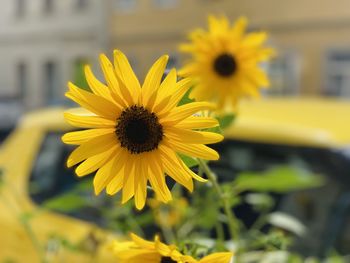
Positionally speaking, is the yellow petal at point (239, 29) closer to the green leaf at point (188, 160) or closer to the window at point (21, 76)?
the green leaf at point (188, 160)

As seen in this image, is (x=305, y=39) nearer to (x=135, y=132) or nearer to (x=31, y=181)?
(x=31, y=181)

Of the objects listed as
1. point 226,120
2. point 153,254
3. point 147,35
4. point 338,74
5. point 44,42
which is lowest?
point 338,74

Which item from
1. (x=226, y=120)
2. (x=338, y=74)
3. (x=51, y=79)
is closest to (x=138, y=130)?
(x=226, y=120)

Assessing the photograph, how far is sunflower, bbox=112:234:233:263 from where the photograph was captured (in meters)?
0.60

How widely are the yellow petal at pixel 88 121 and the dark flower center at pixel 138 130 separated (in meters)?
0.01

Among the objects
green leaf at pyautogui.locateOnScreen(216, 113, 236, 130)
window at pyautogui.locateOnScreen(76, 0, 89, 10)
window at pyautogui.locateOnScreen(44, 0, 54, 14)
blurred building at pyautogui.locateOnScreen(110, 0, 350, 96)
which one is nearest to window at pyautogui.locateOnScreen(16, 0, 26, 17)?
window at pyautogui.locateOnScreen(44, 0, 54, 14)

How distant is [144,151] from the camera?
24.2 inches

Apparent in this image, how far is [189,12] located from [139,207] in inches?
509

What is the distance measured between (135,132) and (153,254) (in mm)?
111

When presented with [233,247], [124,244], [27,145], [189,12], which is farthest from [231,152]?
[189,12]

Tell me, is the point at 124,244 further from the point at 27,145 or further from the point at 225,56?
the point at 27,145

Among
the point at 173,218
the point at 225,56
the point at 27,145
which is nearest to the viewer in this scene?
the point at 225,56

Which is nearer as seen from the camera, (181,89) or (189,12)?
(181,89)

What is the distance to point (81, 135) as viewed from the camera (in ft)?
1.93
